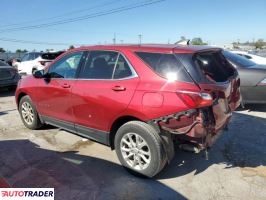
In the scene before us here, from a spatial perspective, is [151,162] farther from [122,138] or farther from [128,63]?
[128,63]

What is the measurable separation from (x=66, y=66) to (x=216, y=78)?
8.57 feet

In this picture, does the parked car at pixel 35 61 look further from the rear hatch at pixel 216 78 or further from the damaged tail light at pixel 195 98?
the damaged tail light at pixel 195 98

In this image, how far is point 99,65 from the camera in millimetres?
4508

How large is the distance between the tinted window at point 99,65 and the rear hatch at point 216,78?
3.58 ft

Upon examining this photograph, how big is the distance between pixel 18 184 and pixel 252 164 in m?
3.37

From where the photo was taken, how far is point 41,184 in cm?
382

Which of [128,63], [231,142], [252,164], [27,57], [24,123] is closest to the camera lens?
[128,63]

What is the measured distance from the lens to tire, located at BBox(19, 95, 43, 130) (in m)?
5.92

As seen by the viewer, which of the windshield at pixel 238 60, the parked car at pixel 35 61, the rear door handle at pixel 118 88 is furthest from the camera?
the parked car at pixel 35 61

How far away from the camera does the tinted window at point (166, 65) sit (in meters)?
3.59

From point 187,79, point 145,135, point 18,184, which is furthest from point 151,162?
point 18,184

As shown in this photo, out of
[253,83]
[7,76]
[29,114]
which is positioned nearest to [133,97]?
[29,114]

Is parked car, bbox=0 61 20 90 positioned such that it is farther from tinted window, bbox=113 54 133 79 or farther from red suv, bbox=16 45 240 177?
tinted window, bbox=113 54 133 79

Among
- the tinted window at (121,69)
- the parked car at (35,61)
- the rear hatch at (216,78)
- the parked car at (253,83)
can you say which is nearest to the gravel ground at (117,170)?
the rear hatch at (216,78)
